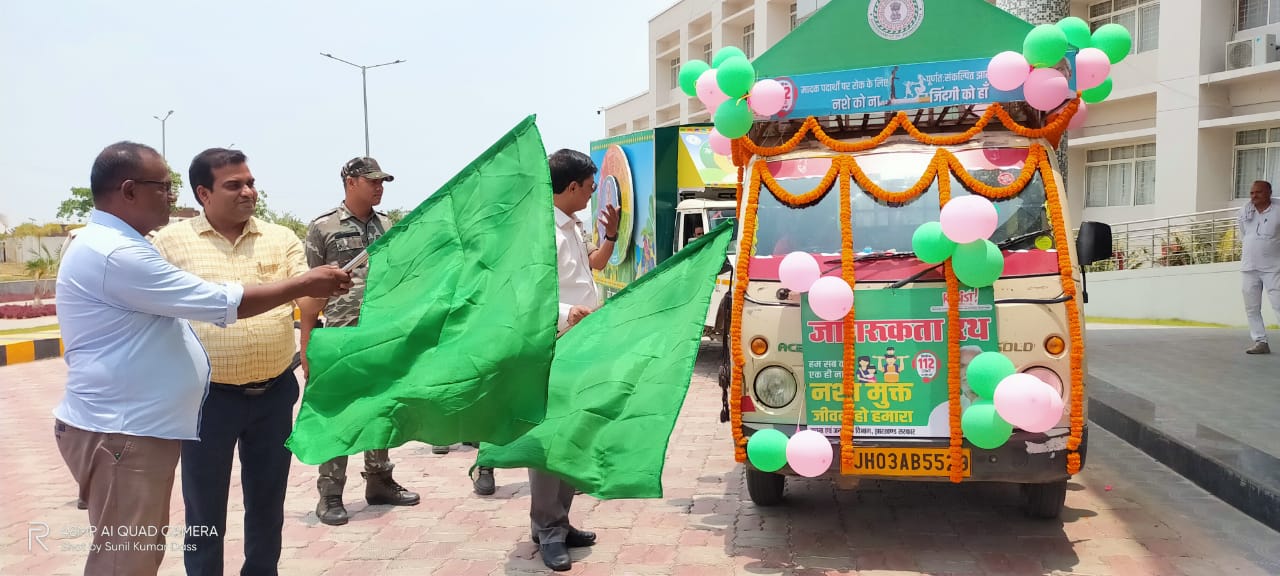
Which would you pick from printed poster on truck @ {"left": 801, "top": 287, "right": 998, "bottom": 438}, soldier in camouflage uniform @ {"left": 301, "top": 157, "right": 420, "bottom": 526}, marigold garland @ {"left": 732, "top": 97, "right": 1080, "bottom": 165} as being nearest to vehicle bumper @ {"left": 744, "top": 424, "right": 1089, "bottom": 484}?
printed poster on truck @ {"left": 801, "top": 287, "right": 998, "bottom": 438}

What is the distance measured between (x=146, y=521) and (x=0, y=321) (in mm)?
22885

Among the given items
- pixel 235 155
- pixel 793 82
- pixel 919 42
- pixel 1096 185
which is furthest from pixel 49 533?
pixel 1096 185

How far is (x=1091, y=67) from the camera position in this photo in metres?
5.28

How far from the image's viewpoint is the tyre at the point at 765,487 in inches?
224

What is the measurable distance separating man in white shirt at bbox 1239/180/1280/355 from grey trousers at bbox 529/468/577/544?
9516 mm

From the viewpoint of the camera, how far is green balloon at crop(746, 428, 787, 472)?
479cm

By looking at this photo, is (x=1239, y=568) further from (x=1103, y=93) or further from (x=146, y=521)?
(x=146, y=521)

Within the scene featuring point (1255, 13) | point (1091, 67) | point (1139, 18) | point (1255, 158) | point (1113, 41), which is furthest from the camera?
point (1139, 18)

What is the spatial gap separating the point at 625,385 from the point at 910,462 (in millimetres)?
1523

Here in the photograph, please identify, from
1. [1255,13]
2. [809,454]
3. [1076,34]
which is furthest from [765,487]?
[1255,13]

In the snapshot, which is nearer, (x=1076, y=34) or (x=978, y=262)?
(x=978, y=262)

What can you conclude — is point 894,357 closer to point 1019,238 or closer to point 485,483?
point 1019,238

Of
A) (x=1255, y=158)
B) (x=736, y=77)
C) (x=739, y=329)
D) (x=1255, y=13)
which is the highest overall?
(x=1255, y=13)

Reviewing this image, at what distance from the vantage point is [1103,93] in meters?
5.61
